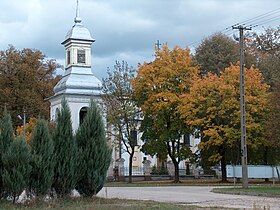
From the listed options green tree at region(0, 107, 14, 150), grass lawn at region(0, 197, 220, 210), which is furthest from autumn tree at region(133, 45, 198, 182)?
grass lawn at region(0, 197, 220, 210)

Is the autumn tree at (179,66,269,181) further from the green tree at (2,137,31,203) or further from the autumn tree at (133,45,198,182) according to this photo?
the green tree at (2,137,31,203)

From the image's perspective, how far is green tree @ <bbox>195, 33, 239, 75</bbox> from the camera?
2266 inches

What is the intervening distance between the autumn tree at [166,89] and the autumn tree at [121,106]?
191cm

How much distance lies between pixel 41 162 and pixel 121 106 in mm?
30730

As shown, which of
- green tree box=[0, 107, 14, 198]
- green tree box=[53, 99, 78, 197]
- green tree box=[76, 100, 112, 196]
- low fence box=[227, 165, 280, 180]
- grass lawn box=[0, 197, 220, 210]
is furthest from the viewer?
low fence box=[227, 165, 280, 180]

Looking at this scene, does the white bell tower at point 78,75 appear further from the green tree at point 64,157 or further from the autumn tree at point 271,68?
the green tree at point 64,157

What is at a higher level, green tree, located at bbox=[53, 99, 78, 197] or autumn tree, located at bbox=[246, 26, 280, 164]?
autumn tree, located at bbox=[246, 26, 280, 164]

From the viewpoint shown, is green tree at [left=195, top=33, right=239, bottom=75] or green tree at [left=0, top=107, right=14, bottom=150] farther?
green tree at [left=195, top=33, right=239, bottom=75]

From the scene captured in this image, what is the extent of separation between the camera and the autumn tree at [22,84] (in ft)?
217

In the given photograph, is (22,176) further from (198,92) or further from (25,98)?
(25,98)

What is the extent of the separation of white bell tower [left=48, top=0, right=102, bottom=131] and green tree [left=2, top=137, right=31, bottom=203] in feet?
124

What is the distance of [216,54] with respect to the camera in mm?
58406

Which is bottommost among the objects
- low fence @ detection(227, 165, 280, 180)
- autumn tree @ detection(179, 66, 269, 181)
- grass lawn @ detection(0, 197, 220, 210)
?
grass lawn @ detection(0, 197, 220, 210)

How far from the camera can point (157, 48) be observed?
49.9m
